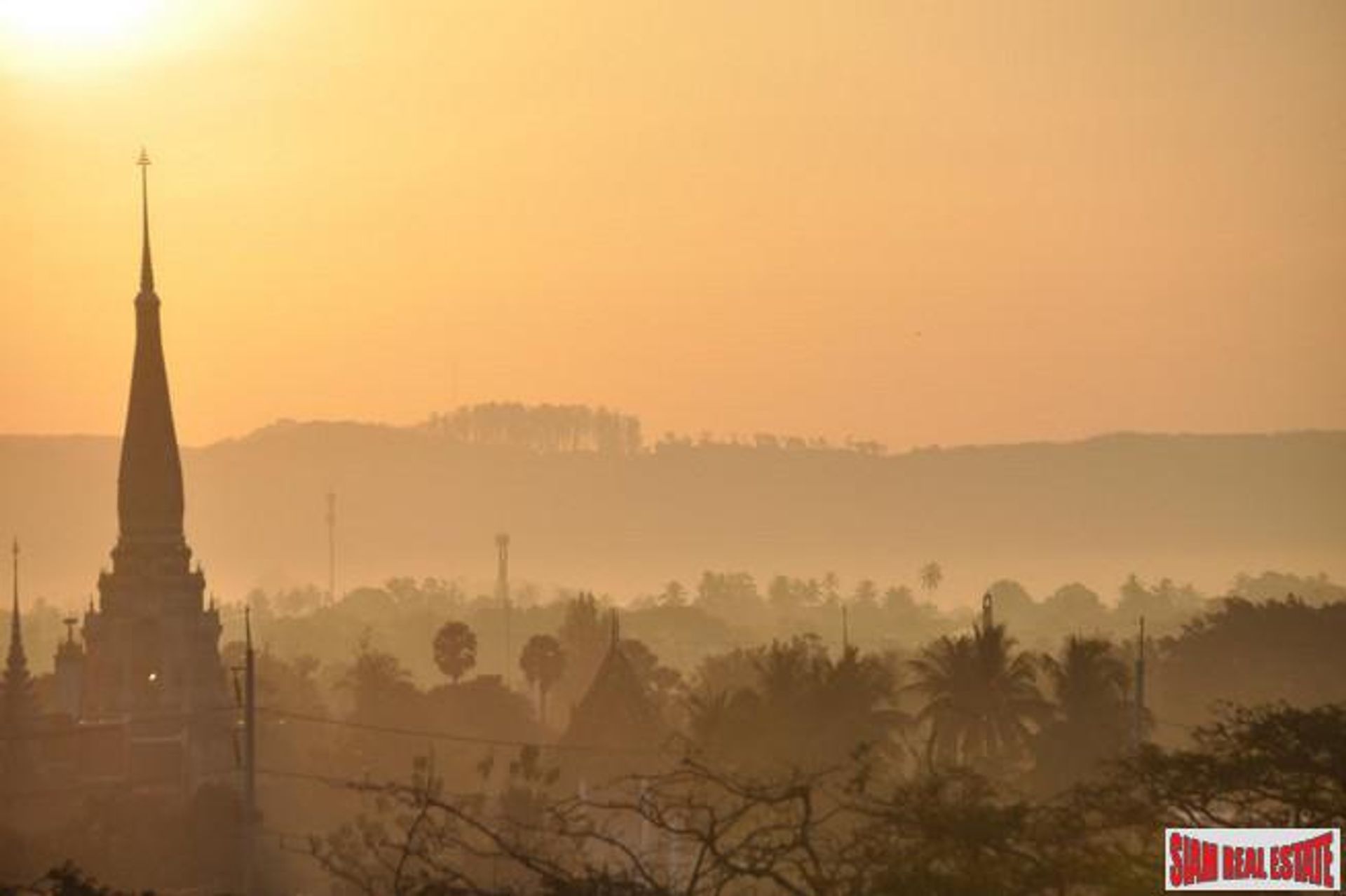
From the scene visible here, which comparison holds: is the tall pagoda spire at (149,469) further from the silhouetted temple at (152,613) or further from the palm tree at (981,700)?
the palm tree at (981,700)

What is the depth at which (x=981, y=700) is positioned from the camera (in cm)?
10756

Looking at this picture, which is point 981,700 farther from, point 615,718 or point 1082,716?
point 615,718

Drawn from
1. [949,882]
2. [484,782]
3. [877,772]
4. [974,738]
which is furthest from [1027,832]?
[484,782]

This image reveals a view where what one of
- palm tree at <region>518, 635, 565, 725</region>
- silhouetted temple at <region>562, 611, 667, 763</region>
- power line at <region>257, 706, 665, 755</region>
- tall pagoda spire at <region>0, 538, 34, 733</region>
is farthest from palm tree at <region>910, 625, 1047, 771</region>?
palm tree at <region>518, 635, 565, 725</region>

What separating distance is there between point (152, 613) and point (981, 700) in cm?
5496

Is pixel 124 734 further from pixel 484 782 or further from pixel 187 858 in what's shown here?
pixel 187 858

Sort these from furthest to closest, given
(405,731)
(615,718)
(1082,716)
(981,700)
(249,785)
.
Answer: (405,731) → (615,718) → (1082,716) → (981,700) → (249,785)

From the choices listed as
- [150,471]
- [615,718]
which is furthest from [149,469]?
[615,718]

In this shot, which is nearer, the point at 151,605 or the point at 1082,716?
the point at 1082,716

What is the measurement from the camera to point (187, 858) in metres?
103

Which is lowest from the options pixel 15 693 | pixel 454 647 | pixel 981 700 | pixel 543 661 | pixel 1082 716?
pixel 543 661

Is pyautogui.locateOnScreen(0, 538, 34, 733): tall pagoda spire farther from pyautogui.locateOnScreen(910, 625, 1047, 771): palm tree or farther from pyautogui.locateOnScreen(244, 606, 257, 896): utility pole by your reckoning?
pyautogui.locateOnScreen(910, 625, 1047, 771): palm tree

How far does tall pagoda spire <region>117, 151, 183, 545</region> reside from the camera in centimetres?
15438

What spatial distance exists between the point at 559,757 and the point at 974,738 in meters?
19.4
